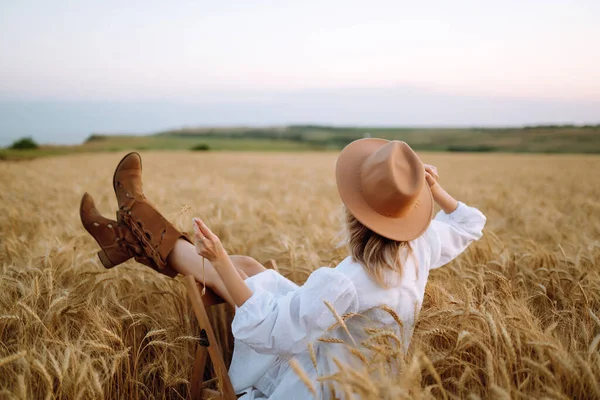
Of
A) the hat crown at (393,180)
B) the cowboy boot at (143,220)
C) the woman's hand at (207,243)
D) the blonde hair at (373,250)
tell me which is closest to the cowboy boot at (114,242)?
the cowboy boot at (143,220)

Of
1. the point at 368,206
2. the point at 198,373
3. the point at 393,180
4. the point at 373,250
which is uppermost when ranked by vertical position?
the point at 393,180

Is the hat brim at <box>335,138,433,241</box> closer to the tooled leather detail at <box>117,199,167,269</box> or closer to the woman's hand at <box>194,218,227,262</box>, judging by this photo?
the woman's hand at <box>194,218,227,262</box>

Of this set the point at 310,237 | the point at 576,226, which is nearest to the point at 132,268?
the point at 310,237

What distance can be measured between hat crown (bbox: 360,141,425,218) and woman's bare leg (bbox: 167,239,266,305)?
0.94 m

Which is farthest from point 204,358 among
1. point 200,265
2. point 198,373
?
point 200,265

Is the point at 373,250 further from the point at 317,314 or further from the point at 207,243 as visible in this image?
the point at 207,243

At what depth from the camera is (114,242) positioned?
2.52m

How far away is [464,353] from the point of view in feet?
5.44

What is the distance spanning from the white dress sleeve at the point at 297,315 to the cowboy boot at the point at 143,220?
92 centimetres

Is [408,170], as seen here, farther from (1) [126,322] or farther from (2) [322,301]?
(1) [126,322]

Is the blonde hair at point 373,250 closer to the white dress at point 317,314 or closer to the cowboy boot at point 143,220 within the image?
the white dress at point 317,314

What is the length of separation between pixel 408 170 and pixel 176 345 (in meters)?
1.37

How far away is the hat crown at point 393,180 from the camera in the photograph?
1538 millimetres

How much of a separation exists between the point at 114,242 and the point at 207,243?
1.11 m
